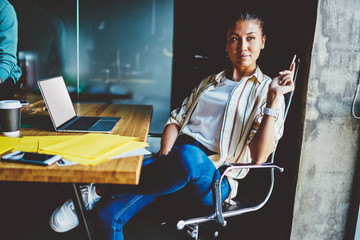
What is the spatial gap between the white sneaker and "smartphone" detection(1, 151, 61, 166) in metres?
0.52

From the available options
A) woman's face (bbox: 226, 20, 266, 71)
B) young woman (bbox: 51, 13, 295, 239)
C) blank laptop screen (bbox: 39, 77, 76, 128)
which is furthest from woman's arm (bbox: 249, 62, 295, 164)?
blank laptop screen (bbox: 39, 77, 76, 128)

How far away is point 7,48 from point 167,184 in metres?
1.44

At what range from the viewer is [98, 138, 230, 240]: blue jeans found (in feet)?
4.11

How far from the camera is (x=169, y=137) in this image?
174 cm

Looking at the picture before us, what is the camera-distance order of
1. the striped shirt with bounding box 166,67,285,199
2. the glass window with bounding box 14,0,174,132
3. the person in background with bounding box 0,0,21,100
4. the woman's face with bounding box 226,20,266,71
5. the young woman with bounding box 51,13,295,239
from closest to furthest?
the young woman with bounding box 51,13,295,239
the striped shirt with bounding box 166,67,285,199
the woman's face with bounding box 226,20,266,71
the person in background with bounding box 0,0,21,100
the glass window with bounding box 14,0,174,132

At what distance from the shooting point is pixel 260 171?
182 cm

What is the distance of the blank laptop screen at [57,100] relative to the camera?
139 centimetres

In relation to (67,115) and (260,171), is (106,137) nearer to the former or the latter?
(67,115)

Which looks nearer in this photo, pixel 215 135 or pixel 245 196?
pixel 245 196

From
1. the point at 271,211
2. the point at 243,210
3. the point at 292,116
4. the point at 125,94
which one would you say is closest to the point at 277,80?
the point at 292,116

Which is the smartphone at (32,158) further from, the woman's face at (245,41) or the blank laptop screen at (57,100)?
the woman's face at (245,41)

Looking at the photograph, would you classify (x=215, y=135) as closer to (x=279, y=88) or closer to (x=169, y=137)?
(x=169, y=137)

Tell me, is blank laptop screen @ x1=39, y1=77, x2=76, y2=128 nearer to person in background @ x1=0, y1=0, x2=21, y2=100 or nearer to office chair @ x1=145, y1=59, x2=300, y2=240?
person in background @ x1=0, y1=0, x2=21, y2=100

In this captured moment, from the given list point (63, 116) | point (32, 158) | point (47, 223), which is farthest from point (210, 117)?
point (47, 223)
